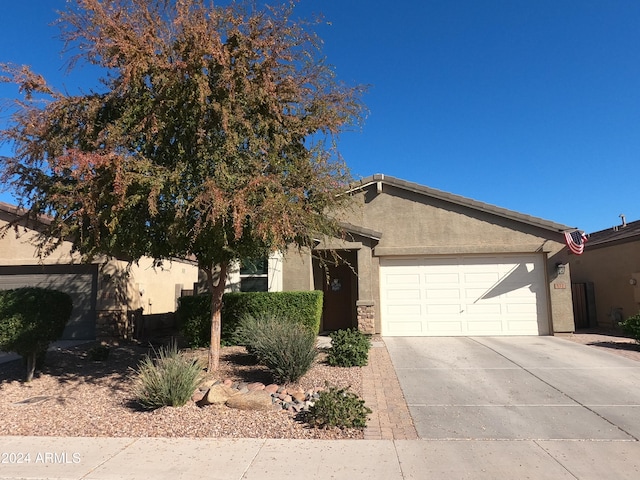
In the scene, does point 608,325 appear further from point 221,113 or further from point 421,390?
point 221,113

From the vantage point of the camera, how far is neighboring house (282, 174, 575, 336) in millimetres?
13797

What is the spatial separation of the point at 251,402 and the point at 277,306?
5.23 meters

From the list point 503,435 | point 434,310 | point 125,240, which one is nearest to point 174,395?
point 125,240

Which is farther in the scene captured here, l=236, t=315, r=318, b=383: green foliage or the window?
the window

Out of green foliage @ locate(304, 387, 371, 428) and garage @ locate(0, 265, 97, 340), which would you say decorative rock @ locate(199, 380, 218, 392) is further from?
garage @ locate(0, 265, 97, 340)

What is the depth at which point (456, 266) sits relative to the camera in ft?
46.8

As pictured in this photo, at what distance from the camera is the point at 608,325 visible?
1616 cm

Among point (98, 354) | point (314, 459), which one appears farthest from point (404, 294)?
point (314, 459)

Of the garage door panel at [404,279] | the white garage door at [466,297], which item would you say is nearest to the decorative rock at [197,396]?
the white garage door at [466,297]

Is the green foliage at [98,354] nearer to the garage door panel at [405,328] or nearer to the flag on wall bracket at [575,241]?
the garage door panel at [405,328]

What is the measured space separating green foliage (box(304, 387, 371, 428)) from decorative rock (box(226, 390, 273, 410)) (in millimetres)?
845

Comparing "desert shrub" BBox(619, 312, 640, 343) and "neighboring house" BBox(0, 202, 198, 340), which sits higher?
"neighboring house" BBox(0, 202, 198, 340)

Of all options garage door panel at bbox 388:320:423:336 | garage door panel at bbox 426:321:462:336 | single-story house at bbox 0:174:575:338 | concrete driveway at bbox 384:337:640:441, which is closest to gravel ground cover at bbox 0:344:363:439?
concrete driveway at bbox 384:337:640:441

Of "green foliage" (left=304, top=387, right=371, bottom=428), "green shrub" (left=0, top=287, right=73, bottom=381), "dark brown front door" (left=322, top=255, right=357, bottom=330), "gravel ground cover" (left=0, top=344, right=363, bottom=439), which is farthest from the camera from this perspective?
"dark brown front door" (left=322, top=255, right=357, bottom=330)
